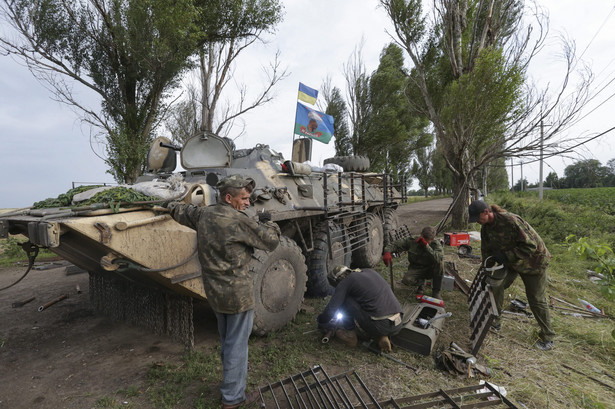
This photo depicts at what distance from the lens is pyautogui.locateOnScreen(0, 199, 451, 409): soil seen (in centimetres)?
274

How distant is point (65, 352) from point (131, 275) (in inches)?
46.7

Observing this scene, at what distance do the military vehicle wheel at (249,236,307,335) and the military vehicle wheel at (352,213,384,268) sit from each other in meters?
2.48

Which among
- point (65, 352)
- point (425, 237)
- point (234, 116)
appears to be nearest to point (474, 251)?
point (425, 237)

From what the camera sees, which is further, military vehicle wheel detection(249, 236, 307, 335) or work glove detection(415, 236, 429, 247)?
work glove detection(415, 236, 429, 247)

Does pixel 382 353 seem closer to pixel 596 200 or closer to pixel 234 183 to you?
pixel 234 183

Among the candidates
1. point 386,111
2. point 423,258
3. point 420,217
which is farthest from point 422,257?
Answer: point 386,111

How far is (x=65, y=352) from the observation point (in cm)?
341

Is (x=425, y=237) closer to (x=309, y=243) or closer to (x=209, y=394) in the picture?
(x=309, y=243)

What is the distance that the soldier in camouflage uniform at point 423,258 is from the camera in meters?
4.68

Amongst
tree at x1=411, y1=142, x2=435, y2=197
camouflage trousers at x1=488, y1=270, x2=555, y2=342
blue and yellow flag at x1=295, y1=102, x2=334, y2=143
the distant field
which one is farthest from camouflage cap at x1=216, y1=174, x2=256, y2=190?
tree at x1=411, y1=142, x2=435, y2=197

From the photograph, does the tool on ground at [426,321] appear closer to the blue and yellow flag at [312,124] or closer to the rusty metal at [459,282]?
the rusty metal at [459,282]

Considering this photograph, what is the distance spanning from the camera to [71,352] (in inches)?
134

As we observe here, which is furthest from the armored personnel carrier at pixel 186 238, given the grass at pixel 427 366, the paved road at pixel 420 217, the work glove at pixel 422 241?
the paved road at pixel 420 217

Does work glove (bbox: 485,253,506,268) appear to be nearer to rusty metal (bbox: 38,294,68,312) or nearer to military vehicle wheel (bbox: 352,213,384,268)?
military vehicle wheel (bbox: 352,213,384,268)
